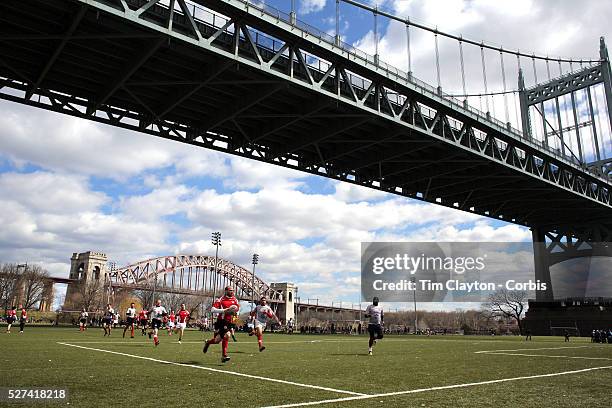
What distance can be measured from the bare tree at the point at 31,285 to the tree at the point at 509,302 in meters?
99.0

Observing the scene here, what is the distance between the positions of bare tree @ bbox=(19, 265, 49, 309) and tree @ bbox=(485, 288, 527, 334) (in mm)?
99031

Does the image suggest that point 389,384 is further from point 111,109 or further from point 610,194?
point 610,194

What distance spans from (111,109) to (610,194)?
202 ft

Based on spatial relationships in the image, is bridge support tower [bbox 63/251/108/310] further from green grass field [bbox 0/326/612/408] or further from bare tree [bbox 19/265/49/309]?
green grass field [bbox 0/326/612/408]

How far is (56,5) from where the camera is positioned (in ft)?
75.7

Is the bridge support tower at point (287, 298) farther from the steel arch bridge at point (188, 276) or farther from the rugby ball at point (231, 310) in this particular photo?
the rugby ball at point (231, 310)

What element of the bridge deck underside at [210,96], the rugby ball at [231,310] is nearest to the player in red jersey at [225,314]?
the rugby ball at [231,310]

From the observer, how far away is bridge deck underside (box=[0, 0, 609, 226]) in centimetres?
2552

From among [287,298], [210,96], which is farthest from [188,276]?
[210,96]

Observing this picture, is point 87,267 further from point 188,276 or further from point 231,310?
point 231,310

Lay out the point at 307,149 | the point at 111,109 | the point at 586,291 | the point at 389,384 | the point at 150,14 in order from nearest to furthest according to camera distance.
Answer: the point at 389,384, the point at 150,14, the point at 111,109, the point at 307,149, the point at 586,291

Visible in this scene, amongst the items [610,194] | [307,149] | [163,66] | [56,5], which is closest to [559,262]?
[610,194]

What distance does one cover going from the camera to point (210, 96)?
33938 mm

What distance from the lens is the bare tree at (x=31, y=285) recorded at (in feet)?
327
